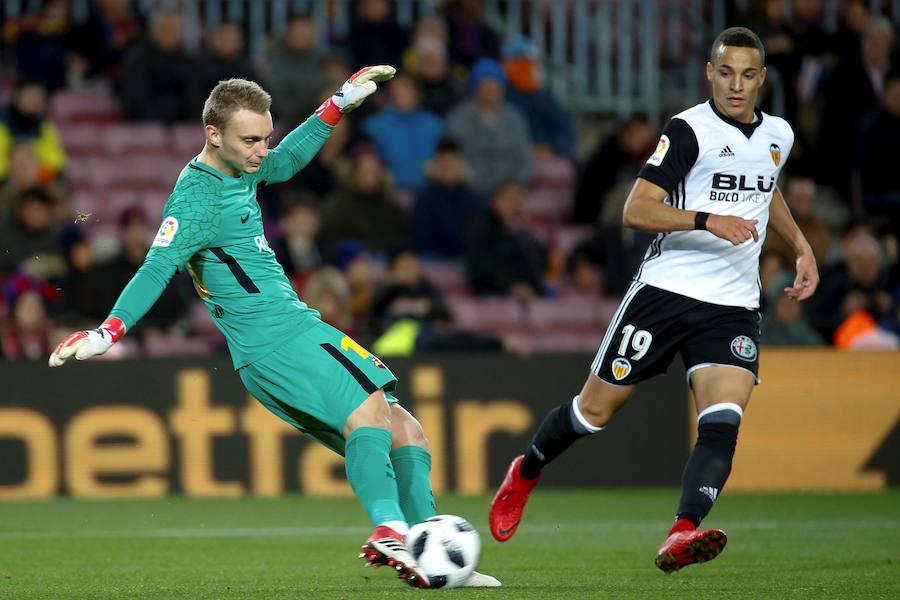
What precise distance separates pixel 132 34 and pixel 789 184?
6258mm

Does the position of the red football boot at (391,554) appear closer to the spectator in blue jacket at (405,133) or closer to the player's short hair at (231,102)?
the player's short hair at (231,102)

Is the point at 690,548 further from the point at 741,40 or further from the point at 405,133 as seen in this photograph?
the point at 405,133

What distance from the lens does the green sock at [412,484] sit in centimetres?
627

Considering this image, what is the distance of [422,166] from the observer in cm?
1466

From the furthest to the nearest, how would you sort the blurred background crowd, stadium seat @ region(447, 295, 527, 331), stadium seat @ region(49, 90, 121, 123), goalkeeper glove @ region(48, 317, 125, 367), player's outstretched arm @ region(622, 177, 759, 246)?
stadium seat @ region(49, 90, 121, 123) → stadium seat @ region(447, 295, 527, 331) → the blurred background crowd → player's outstretched arm @ region(622, 177, 759, 246) → goalkeeper glove @ region(48, 317, 125, 367)

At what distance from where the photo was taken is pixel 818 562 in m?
7.31

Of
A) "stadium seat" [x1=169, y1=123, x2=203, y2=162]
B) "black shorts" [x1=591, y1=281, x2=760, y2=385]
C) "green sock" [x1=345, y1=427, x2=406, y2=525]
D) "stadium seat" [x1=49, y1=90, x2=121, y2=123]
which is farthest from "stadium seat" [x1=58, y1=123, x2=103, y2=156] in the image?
"green sock" [x1=345, y1=427, x2=406, y2=525]

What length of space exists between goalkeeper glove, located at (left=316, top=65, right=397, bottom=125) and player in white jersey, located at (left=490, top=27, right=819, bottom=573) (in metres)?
1.19

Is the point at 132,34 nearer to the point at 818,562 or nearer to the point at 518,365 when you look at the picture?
the point at 518,365

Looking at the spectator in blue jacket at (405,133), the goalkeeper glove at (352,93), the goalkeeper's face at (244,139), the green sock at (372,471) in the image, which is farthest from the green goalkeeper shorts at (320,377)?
the spectator in blue jacket at (405,133)

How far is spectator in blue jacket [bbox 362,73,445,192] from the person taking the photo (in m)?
14.5

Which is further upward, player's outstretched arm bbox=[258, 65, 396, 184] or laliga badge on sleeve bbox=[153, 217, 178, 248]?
player's outstretched arm bbox=[258, 65, 396, 184]

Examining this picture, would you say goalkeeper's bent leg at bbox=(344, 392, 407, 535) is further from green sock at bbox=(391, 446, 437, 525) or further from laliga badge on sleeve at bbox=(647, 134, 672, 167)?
laliga badge on sleeve at bbox=(647, 134, 672, 167)

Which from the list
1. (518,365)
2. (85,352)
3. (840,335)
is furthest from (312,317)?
(840,335)
